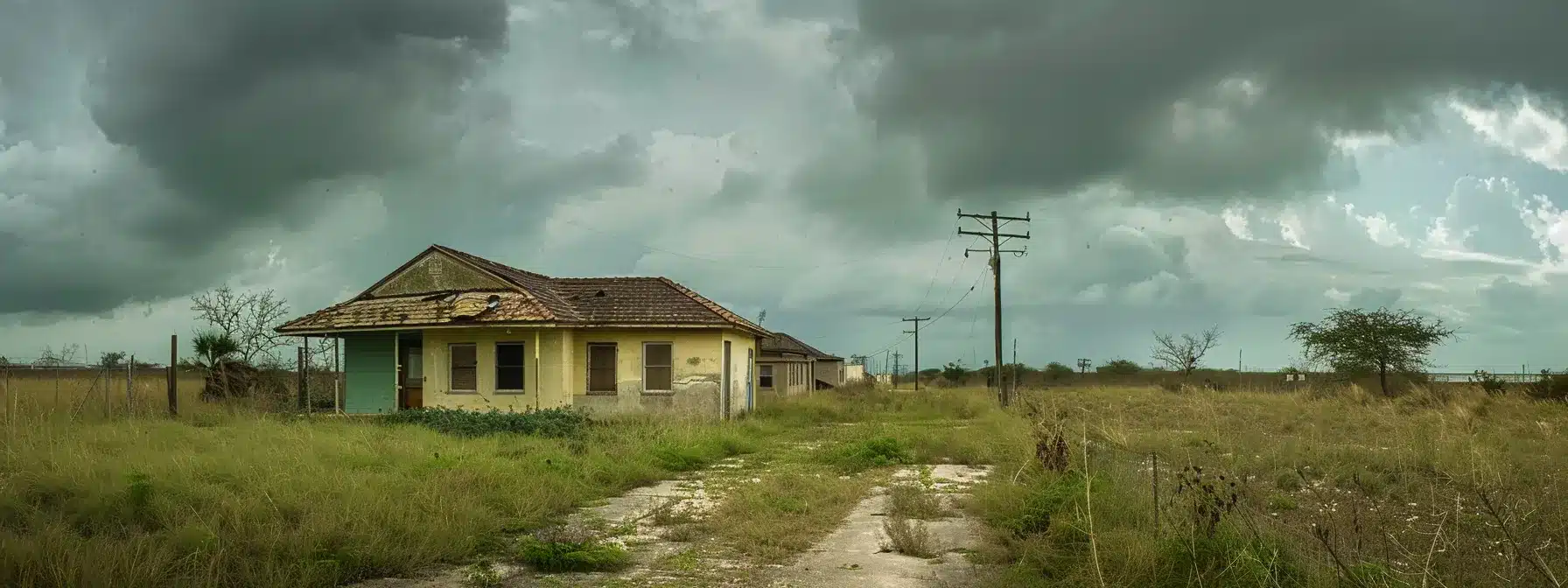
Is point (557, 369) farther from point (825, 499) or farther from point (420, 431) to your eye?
point (825, 499)

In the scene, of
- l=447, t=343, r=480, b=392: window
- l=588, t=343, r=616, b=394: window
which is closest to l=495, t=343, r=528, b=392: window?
l=447, t=343, r=480, b=392: window

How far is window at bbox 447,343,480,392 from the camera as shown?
71.0ft

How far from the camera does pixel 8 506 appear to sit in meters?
7.68

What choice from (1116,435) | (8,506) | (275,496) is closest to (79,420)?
(8,506)

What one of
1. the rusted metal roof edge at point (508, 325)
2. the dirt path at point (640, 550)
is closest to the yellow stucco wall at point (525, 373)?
→ the rusted metal roof edge at point (508, 325)

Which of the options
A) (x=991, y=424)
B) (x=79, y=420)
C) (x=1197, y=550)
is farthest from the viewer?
(x=991, y=424)

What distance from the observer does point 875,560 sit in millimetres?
7363

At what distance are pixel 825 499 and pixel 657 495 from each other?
204cm

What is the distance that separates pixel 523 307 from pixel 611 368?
8.38 ft

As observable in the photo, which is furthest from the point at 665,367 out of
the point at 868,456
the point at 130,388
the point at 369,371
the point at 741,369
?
the point at 130,388

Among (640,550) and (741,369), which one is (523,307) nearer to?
(741,369)

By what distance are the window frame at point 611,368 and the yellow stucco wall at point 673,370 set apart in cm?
2

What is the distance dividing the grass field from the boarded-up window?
5071 mm

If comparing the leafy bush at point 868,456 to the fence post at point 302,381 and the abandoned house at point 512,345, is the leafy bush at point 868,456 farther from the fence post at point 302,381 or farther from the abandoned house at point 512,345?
the fence post at point 302,381
